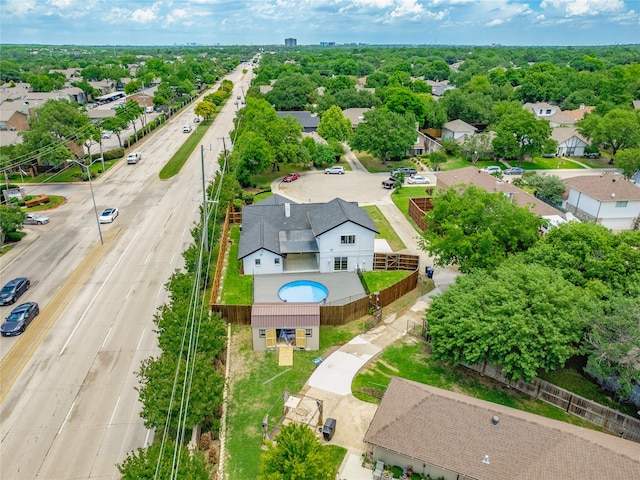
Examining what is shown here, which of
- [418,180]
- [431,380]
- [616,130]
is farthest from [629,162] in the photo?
[431,380]

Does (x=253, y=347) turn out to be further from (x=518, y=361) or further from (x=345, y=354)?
(x=518, y=361)

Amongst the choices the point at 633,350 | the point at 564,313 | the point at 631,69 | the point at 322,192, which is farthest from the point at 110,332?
the point at 631,69

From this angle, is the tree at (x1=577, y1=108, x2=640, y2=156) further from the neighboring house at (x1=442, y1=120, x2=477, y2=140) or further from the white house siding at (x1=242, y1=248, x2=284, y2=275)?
the white house siding at (x1=242, y1=248, x2=284, y2=275)

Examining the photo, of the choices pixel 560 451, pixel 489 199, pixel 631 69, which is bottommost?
pixel 560 451

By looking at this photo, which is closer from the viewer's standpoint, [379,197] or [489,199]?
[489,199]

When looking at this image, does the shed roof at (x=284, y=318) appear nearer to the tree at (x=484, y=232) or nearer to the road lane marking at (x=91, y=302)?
the tree at (x=484, y=232)

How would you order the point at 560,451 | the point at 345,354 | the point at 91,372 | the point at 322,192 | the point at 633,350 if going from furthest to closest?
the point at 322,192 → the point at 345,354 → the point at 91,372 → the point at 633,350 → the point at 560,451

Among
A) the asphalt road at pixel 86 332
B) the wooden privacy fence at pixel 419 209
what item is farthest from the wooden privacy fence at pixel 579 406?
the wooden privacy fence at pixel 419 209
